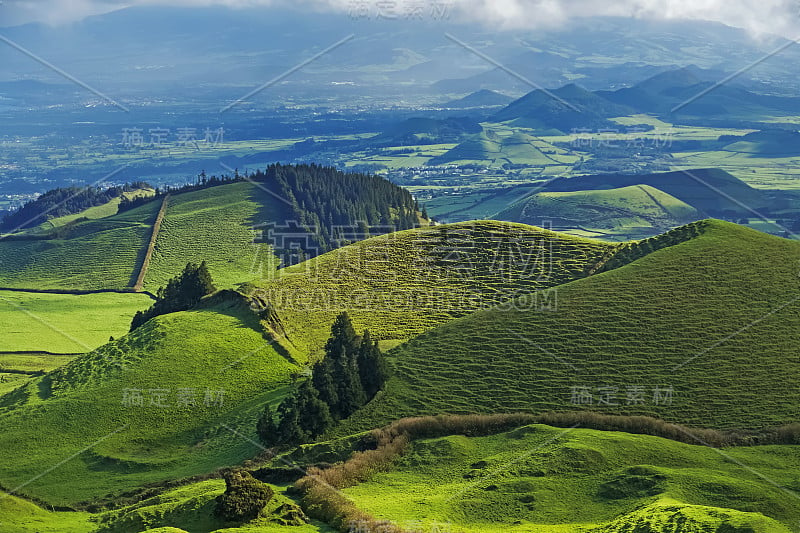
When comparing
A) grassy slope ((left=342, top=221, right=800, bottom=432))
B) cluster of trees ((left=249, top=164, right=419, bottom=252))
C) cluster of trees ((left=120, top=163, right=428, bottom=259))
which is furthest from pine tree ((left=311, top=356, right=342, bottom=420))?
cluster of trees ((left=249, top=164, right=419, bottom=252))

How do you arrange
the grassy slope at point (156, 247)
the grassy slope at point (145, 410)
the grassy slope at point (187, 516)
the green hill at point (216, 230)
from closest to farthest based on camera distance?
the grassy slope at point (187, 516) < the grassy slope at point (145, 410) < the grassy slope at point (156, 247) < the green hill at point (216, 230)

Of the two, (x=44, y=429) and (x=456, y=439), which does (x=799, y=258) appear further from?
(x=44, y=429)

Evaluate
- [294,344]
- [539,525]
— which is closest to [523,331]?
[294,344]

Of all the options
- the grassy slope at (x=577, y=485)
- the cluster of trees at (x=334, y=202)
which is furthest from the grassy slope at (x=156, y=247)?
the grassy slope at (x=577, y=485)

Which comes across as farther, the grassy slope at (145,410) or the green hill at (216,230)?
the green hill at (216,230)

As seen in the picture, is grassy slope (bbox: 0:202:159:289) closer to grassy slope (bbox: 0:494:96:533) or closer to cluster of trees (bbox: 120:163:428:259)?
cluster of trees (bbox: 120:163:428:259)

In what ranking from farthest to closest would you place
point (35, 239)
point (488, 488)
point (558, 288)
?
point (35, 239), point (558, 288), point (488, 488)

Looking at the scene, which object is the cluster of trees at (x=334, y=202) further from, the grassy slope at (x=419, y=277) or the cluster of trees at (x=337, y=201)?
the grassy slope at (x=419, y=277)

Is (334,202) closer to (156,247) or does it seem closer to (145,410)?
(156,247)
